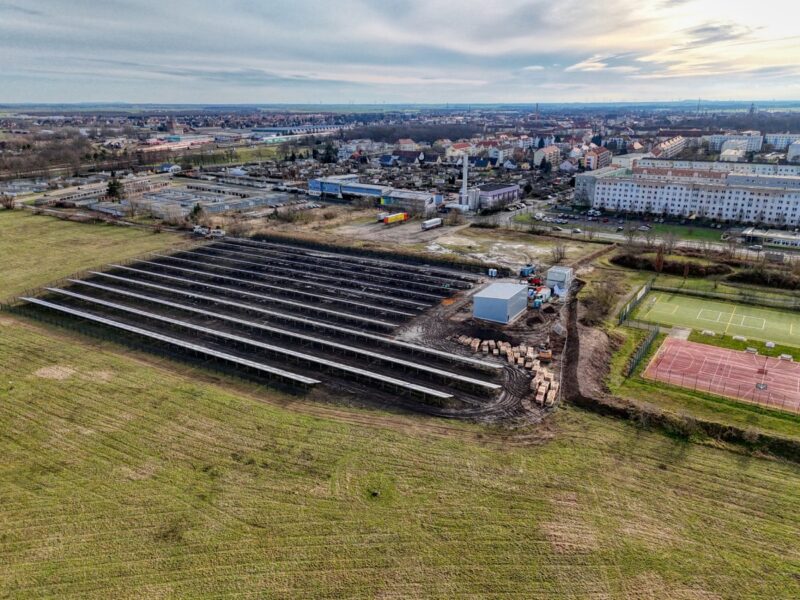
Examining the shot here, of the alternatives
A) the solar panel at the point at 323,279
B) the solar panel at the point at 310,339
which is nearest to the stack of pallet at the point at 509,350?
the solar panel at the point at 310,339

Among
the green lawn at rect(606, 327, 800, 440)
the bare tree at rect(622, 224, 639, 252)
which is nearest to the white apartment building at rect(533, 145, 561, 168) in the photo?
the bare tree at rect(622, 224, 639, 252)

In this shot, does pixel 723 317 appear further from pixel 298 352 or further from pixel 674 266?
pixel 298 352

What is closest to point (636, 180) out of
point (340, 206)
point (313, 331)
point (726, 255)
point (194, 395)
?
point (726, 255)

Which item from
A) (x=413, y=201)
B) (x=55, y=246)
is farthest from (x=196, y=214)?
(x=413, y=201)

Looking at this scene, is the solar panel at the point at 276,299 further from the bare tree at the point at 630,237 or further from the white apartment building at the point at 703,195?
the white apartment building at the point at 703,195

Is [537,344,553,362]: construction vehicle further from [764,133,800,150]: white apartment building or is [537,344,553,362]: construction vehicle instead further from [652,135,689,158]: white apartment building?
[764,133,800,150]: white apartment building
